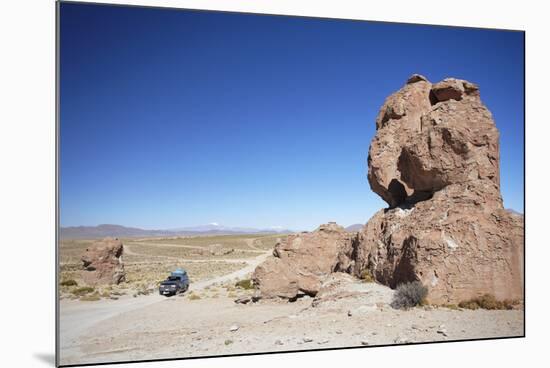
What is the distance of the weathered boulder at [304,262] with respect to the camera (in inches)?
491

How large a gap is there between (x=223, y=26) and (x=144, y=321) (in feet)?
20.1

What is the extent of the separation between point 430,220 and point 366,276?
7.85ft

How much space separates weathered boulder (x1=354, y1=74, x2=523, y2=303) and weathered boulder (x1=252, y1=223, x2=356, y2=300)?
105 cm

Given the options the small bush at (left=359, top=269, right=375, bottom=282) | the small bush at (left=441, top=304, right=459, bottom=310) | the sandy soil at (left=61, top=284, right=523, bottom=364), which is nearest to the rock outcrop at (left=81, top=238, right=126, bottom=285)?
the sandy soil at (left=61, top=284, right=523, bottom=364)

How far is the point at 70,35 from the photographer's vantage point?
7902 mm

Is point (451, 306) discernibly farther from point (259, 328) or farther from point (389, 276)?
point (259, 328)

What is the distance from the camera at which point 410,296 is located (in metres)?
9.48

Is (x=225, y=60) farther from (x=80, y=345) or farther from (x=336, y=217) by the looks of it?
(x=80, y=345)

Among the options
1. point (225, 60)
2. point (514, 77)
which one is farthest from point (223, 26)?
point (514, 77)

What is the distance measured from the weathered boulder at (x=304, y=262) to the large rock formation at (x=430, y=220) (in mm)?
28

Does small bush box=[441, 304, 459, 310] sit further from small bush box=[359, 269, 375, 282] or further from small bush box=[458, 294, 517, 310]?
small bush box=[359, 269, 375, 282]

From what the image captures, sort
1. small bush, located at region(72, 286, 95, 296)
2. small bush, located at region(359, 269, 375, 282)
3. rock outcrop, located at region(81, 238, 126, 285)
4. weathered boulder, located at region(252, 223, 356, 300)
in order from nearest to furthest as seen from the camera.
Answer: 1. small bush, located at region(72, 286, 95, 296)
2. small bush, located at region(359, 269, 375, 282)
3. weathered boulder, located at region(252, 223, 356, 300)
4. rock outcrop, located at region(81, 238, 126, 285)

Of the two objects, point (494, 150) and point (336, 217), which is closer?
point (494, 150)

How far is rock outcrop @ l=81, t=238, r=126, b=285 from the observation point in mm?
16953
